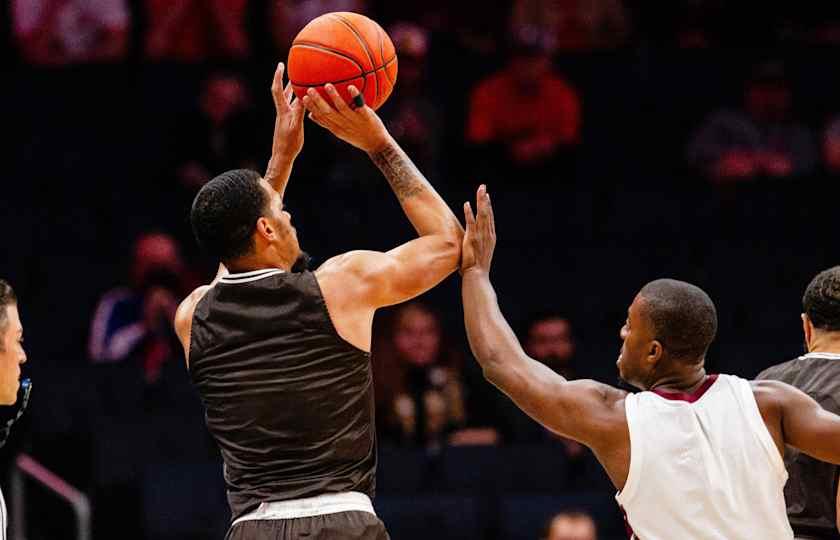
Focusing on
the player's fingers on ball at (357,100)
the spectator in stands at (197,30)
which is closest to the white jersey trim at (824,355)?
the player's fingers on ball at (357,100)

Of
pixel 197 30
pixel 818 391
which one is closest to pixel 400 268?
pixel 818 391

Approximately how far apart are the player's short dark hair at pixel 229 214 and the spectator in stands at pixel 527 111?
240 inches

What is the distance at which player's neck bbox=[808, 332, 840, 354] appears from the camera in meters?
4.50

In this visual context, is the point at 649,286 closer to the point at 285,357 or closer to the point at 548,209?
the point at 285,357

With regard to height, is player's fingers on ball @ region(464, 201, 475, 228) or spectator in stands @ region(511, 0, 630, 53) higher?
spectator in stands @ region(511, 0, 630, 53)

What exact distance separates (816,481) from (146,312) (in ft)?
18.0

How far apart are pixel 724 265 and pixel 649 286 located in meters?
5.29

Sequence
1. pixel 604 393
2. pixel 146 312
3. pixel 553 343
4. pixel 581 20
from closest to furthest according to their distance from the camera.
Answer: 1. pixel 604 393
2. pixel 553 343
3. pixel 146 312
4. pixel 581 20

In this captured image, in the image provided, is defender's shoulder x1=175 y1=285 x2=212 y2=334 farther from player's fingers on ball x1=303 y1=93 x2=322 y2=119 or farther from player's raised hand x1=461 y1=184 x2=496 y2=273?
player's raised hand x1=461 y1=184 x2=496 y2=273

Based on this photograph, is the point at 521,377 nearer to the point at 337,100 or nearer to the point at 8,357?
the point at 337,100

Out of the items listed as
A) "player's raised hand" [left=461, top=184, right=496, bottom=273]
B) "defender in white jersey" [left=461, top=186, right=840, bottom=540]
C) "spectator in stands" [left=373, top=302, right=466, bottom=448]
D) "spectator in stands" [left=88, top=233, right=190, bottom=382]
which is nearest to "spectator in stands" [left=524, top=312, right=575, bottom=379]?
"spectator in stands" [left=373, top=302, right=466, bottom=448]

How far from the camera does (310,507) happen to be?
3.96m

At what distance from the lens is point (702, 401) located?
3938 millimetres

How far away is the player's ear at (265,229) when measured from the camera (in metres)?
4.07
